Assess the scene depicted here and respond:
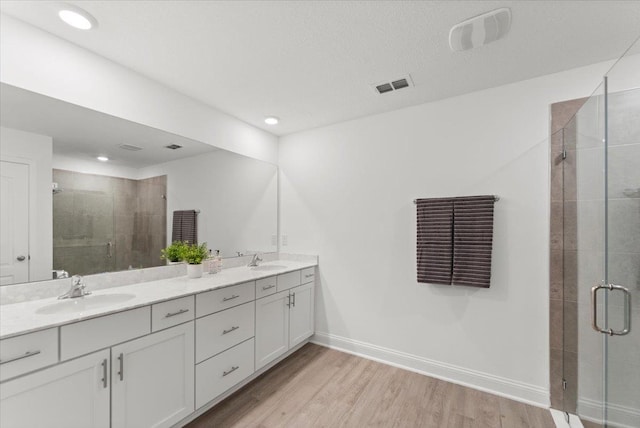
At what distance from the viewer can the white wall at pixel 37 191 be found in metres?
1.65

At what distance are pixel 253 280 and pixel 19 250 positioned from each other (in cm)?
140

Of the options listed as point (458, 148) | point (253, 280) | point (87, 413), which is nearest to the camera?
point (87, 413)

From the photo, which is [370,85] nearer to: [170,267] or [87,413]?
[170,267]

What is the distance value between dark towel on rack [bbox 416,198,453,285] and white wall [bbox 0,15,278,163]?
2.04 metres

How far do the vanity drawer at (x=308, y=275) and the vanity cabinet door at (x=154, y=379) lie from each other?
1.32 metres

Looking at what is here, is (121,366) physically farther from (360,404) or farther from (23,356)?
(360,404)

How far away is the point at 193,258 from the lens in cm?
237

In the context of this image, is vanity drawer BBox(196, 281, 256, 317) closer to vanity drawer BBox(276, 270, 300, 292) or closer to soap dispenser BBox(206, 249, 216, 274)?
→ vanity drawer BBox(276, 270, 300, 292)

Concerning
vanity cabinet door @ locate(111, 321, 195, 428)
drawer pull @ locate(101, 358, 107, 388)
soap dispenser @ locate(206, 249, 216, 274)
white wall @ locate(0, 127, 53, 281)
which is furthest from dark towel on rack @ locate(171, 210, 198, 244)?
drawer pull @ locate(101, 358, 107, 388)

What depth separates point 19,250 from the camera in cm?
161

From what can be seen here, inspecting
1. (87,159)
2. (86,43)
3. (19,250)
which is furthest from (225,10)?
(19,250)

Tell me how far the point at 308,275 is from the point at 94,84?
237 centimetres

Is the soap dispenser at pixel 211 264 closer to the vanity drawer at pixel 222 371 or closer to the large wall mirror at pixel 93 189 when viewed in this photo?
the large wall mirror at pixel 93 189

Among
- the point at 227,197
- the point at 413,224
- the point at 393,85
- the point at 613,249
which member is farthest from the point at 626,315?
the point at 227,197
